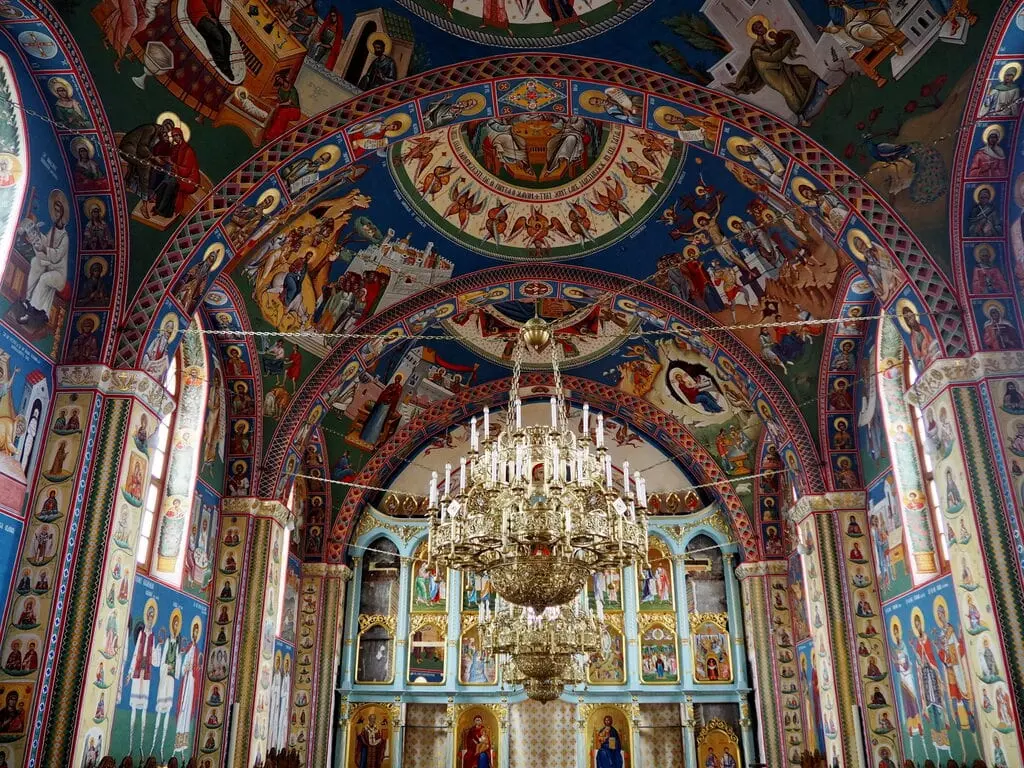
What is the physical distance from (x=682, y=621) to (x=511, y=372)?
300 inches

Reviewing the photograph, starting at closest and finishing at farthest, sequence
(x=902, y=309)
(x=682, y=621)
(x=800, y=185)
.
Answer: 1. (x=902, y=309)
2. (x=800, y=185)
3. (x=682, y=621)

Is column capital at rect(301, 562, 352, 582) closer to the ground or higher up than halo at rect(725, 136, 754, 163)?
closer to the ground

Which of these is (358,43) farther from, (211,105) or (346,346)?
(346,346)

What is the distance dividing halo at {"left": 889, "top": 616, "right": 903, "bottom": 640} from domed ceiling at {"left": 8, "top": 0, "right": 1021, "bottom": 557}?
8.93 ft

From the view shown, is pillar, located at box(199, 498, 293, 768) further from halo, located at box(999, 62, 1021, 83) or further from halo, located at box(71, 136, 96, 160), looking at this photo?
halo, located at box(999, 62, 1021, 83)

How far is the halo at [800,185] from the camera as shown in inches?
462

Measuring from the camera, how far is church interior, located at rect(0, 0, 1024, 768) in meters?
9.91

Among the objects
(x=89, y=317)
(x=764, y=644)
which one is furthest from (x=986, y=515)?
(x=89, y=317)

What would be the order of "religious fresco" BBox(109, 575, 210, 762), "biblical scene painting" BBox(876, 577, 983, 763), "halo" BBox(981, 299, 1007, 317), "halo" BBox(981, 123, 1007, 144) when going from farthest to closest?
"religious fresco" BBox(109, 575, 210, 762) < "biblical scene painting" BBox(876, 577, 983, 763) < "halo" BBox(981, 299, 1007, 317) < "halo" BBox(981, 123, 1007, 144)

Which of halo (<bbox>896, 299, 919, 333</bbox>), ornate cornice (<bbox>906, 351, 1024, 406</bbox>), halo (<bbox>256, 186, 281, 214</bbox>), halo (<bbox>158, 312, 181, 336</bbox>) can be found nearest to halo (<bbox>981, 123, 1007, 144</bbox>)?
halo (<bbox>896, 299, 919, 333</bbox>)

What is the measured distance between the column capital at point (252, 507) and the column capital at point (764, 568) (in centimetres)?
1127

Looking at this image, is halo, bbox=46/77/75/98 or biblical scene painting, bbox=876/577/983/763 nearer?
halo, bbox=46/77/75/98

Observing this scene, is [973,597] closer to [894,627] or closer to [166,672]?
[894,627]

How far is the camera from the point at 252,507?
15.8 meters
